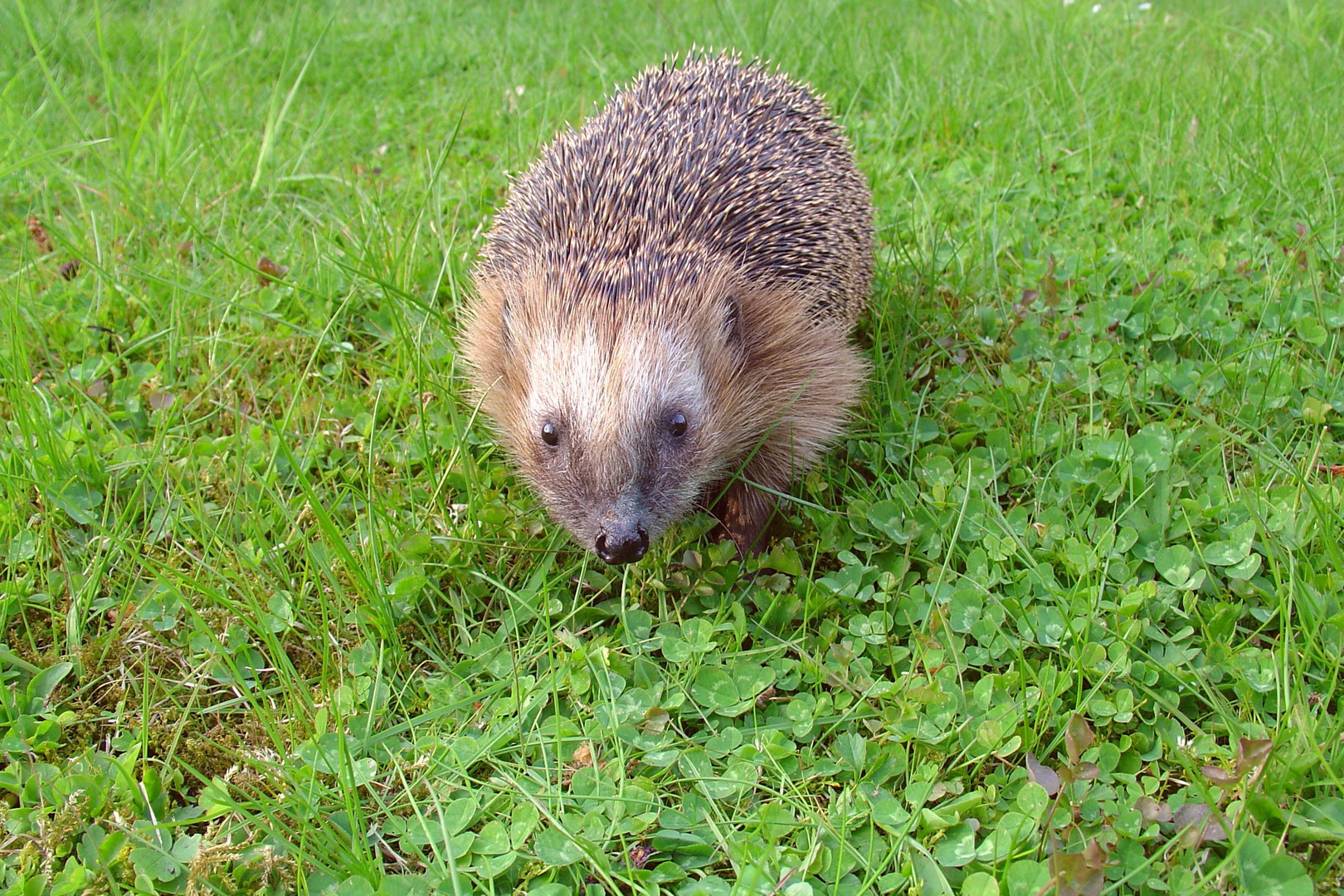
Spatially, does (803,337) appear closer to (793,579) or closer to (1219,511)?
(793,579)

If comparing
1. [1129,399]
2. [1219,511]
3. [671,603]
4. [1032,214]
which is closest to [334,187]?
[671,603]

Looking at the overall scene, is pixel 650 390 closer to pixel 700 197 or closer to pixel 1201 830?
pixel 700 197

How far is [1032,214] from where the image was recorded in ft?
15.4

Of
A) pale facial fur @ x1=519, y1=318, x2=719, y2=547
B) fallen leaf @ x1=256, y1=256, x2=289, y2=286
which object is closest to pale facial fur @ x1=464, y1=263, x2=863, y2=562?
pale facial fur @ x1=519, y1=318, x2=719, y2=547

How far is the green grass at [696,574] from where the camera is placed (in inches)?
87.8

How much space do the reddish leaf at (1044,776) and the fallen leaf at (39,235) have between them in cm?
475

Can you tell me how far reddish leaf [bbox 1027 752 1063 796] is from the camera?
2.28 metres

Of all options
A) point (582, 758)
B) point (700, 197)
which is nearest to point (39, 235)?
point (700, 197)

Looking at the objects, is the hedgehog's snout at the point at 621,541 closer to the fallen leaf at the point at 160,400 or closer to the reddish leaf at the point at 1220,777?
the reddish leaf at the point at 1220,777

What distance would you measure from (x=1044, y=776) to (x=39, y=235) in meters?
4.96

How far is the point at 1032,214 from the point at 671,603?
297 cm

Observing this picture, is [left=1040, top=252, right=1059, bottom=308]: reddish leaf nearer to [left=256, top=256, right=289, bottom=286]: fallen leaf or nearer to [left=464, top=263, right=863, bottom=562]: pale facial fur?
[left=464, top=263, right=863, bottom=562]: pale facial fur

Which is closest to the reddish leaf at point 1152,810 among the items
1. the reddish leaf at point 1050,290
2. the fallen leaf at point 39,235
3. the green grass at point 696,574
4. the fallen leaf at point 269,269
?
the green grass at point 696,574

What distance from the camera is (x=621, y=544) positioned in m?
2.71
